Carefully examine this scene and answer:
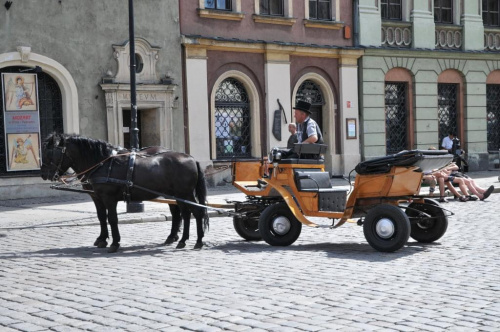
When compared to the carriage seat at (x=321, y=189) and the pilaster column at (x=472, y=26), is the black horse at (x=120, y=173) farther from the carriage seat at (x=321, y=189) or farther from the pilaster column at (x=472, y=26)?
the pilaster column at (x=472, y=26)

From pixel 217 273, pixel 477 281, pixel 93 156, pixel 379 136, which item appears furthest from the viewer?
pixel 379 136

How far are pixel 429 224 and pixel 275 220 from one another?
6.73 feet

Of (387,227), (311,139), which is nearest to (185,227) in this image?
(311,139)

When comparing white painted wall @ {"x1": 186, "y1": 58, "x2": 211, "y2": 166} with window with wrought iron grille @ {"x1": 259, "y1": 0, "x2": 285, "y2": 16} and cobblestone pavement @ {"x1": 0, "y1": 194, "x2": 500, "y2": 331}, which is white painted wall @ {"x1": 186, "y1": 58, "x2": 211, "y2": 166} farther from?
cobblestone pavement @ {"x1": 0, "y1": 194, "x2": 500, "y2": 331}

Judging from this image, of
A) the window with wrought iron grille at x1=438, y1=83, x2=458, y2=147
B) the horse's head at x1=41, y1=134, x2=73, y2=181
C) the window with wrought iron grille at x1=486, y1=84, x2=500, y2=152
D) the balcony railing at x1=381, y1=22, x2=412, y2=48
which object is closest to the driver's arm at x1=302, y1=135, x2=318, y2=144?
the horse's head at x1=41, y1=134, x2=73, y2=181

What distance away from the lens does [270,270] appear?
8594mm

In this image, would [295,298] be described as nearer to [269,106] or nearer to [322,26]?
[269,106]

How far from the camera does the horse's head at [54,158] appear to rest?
36.0 feet

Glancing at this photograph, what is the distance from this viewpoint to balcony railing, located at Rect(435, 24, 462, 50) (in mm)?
28781

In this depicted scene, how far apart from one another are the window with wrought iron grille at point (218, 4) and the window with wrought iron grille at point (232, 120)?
2142 mm

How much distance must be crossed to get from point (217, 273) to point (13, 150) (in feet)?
41.9

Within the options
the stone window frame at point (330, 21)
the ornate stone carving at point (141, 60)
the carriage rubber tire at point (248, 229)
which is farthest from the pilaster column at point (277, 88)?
the carriage rubber tire at point (248, 229)

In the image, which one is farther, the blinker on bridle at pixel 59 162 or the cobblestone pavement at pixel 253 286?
the blinker on bridle at pixel 59 162

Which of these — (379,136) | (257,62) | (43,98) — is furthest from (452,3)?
(43,98)
